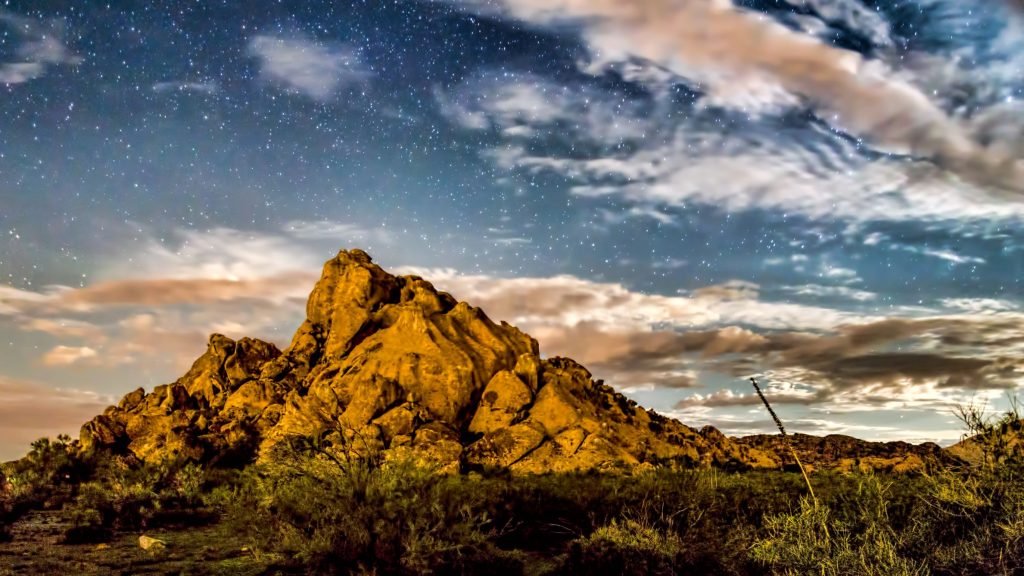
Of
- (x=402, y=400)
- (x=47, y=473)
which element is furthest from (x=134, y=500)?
(x=402, y=400)

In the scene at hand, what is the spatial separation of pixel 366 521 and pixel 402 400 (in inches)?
1376

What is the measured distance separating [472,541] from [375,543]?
247cm

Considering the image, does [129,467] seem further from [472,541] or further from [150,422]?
[472,541]

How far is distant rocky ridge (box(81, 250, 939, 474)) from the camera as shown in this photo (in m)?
45.4

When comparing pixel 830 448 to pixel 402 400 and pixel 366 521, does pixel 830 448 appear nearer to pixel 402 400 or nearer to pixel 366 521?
pixel 402 400

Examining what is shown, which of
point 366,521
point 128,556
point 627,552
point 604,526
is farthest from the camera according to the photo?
point 604,526

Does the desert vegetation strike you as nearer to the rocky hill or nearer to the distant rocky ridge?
the distant rocky ridge

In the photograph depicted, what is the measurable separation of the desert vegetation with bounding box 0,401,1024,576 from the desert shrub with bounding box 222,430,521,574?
0.12 feet

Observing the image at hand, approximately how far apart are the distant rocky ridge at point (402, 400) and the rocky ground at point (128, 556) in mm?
17008

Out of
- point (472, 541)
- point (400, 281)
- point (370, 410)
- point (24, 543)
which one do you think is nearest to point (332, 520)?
point (472, 541)

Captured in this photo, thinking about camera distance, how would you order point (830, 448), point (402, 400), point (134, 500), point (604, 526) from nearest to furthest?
point (604, 526), point (134, 500), point (402, 400), point (830, 448)

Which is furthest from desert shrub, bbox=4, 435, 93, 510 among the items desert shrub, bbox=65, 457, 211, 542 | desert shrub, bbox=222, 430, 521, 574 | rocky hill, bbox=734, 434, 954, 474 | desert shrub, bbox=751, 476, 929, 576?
rocky hill, bbox=734, 434, 954, 474

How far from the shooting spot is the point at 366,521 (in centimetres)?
1529

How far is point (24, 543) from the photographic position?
787 inches
